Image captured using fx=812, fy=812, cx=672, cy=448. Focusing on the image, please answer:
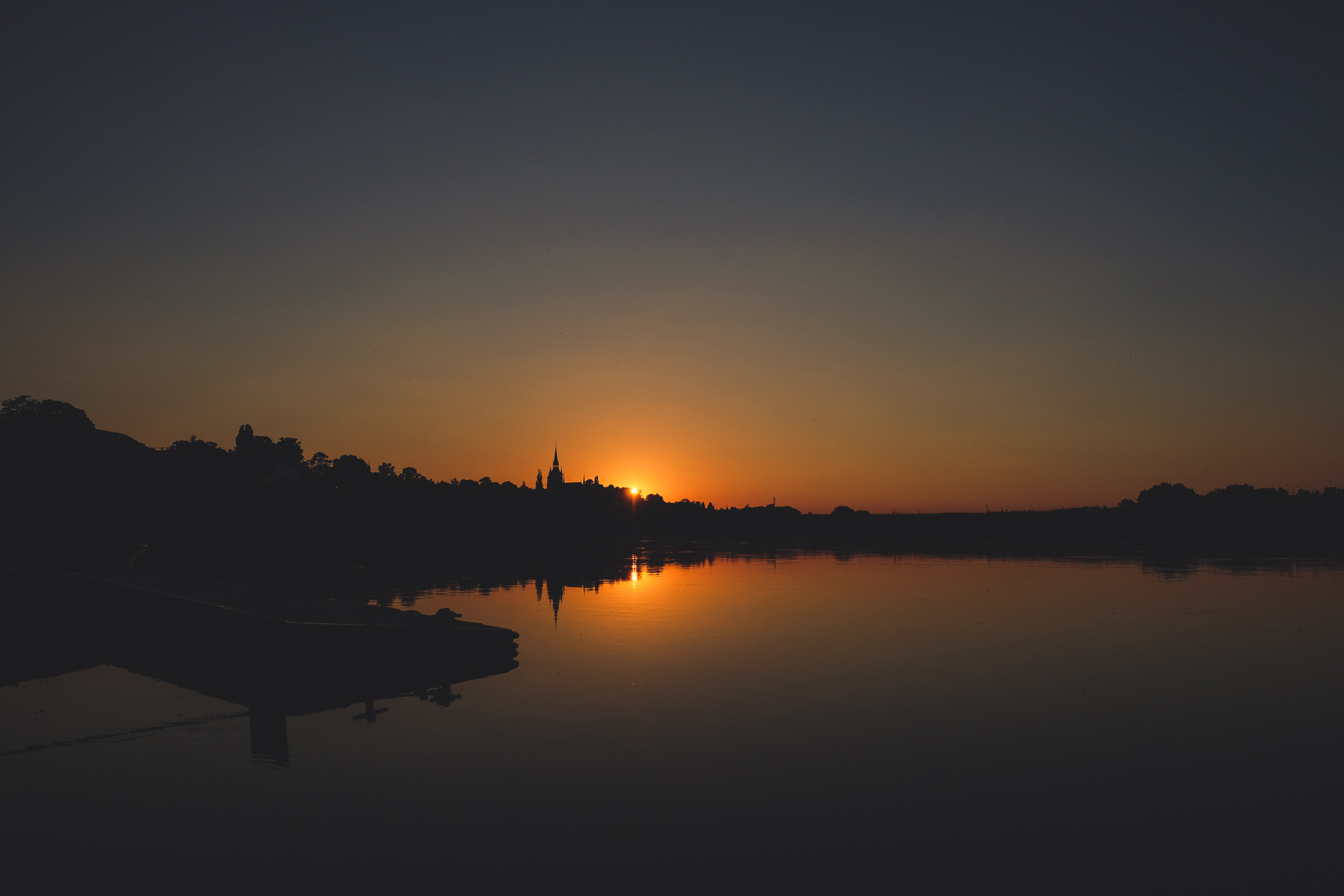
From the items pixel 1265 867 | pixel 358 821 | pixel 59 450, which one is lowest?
pixel 1265 867

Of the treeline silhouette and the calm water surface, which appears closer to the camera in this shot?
the calm water surface

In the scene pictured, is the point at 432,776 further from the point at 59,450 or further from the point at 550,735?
the point at 59,450

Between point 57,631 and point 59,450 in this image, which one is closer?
point 57,631

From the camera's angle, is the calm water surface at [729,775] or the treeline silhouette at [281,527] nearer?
the calm water surface at [729,775]

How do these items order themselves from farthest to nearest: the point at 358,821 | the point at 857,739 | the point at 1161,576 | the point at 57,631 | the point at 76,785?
the point at 1161,576
the point at 57,631
the point at 857,739
the point at 76,785
the point at 358,821

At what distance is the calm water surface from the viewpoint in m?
10.1

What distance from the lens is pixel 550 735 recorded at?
52.1ft

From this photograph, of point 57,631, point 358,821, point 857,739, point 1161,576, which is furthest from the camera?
point 1161,576

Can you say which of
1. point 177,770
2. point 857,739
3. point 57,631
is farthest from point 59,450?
point 857,739

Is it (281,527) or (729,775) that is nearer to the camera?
(729,775)

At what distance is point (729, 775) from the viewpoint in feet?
44.5

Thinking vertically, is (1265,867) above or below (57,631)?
below

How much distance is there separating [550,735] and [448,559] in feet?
196

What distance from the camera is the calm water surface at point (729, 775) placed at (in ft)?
33.2
